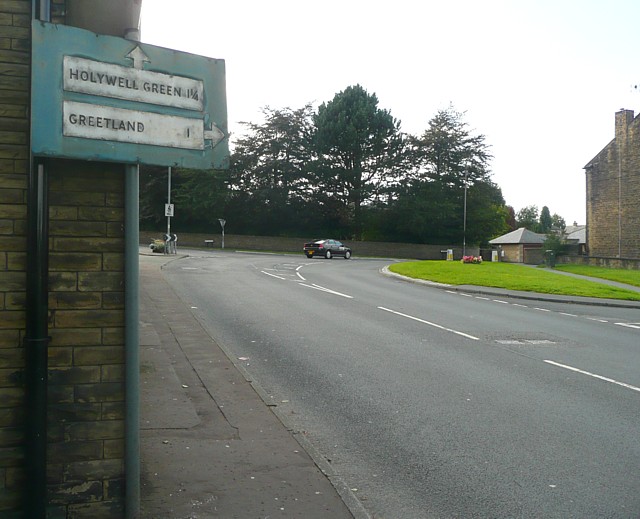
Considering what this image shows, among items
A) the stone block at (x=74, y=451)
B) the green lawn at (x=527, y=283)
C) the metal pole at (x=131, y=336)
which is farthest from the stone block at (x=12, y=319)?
the green lawn at (x=527, y=283)

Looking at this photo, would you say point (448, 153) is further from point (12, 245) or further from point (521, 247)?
point (12, 245)

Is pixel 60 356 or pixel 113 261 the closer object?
pixel 60 356

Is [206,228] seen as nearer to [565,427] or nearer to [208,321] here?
[208,321]

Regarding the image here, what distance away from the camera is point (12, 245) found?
3.72 m

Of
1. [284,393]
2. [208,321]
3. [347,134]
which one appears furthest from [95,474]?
[347,134]

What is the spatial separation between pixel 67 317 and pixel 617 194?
50.4 metres

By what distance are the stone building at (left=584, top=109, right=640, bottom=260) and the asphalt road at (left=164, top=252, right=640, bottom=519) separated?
33.5 m

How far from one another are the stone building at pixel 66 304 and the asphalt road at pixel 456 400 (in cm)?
193

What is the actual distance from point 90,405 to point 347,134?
203 ft

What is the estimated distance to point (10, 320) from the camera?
3723 mm

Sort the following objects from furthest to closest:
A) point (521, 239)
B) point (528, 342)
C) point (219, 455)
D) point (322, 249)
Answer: point (521, 239), point (322, 249), point (528, 342), point (219, 455)

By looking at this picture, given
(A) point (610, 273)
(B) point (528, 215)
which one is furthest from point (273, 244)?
(B) point (528, 215)

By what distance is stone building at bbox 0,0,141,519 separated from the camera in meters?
3.72

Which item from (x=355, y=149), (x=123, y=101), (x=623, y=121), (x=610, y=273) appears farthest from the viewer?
(x=355, y=149)
